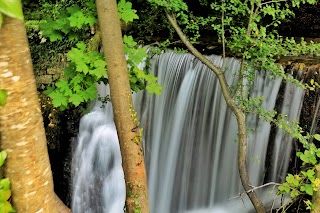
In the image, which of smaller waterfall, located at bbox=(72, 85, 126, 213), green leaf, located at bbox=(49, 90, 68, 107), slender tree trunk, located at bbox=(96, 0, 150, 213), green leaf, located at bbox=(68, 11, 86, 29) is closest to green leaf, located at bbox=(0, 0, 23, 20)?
slender tree trunk, located at bbox=(96, 0, 150, 213)

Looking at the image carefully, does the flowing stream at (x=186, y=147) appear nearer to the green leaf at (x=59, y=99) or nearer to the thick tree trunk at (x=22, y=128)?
the green leaf at (x=59, y=99)

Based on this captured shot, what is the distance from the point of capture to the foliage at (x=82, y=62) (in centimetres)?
264

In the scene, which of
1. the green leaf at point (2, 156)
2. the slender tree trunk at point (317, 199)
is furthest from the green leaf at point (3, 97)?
the slender tree trunk at point (317, 199)

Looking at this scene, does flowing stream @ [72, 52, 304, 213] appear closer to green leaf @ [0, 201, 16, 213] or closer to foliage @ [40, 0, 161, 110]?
foliage @ [40, 0, 161, 110]

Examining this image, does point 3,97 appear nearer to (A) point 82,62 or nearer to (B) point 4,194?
(B) point 4,194

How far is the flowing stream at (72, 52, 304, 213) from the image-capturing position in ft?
15.6

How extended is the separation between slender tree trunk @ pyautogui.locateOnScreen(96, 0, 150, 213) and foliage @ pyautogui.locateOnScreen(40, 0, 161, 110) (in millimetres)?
127

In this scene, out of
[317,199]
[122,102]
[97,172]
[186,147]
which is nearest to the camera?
[317,199]

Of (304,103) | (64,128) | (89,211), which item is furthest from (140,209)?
(64,128)

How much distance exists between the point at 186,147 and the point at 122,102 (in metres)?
3.02

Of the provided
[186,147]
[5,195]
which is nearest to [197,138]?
[186,147]

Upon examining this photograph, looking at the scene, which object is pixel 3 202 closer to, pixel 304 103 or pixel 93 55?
pixel 93 55

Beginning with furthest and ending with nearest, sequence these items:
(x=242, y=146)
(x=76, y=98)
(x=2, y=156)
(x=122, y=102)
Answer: (x=242, y=146), (x=76, y=98), (x=122, y=102), (x=2, y=156)

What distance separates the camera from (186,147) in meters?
5.43
